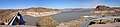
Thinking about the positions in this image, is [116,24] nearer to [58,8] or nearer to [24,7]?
[58,8]

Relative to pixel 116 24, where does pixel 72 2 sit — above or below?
above

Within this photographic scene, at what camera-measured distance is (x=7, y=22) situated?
250 inches

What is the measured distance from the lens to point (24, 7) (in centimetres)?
646

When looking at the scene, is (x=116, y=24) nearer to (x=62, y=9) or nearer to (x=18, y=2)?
(x=62, y=9)

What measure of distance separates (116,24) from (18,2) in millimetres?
2099

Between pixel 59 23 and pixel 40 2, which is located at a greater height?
pixel 40 2

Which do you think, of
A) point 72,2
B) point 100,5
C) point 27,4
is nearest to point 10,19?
point 27,4

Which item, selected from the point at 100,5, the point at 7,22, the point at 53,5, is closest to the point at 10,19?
the point at 7,22

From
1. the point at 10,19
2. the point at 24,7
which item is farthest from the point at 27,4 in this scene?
the point at 10,19

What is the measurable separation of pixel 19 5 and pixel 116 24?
81.1 inches

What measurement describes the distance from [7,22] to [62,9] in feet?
3.89

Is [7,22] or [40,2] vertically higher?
[40,2]

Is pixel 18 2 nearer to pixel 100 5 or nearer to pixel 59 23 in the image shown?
pixel 59 23

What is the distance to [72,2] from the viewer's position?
6.48 metres
